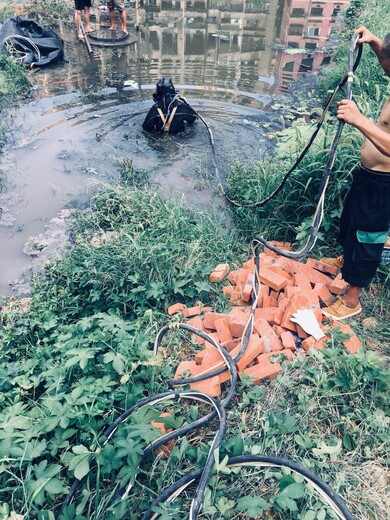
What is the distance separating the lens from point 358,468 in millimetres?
2062

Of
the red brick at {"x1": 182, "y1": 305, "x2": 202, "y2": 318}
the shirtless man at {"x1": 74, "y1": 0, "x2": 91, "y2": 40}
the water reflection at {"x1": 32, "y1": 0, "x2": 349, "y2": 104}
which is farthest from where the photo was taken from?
the shirtless man at {"x1": 74, "y1": 0, "x2": 91, "y2": 40}

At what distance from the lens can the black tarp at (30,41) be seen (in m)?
7.69

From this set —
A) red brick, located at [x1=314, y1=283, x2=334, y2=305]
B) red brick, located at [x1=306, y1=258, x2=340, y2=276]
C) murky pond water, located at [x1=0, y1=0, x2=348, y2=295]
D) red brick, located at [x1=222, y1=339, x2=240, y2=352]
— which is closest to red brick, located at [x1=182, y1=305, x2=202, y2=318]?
red brick, located at [x1=222, y1=339, x2=240, y2=352]

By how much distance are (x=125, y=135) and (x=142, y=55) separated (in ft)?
12.9

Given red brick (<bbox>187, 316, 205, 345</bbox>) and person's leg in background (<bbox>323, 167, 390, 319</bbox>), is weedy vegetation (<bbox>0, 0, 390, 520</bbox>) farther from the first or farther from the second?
person's leg in background (<bbox>323, 167, 390, 319</bbox>)

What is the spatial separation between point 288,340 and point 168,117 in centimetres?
418

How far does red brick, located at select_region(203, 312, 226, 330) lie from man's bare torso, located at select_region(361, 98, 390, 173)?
148 cm

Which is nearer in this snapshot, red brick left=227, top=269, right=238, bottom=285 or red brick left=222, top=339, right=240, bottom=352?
red brick left=222, top=339, right=240, bottom=352

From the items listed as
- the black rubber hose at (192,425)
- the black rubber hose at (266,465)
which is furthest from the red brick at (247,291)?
the black rubber hose at (266,465)

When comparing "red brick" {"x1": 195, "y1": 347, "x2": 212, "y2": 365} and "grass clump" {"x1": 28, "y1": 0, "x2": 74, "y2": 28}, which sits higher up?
"grass clump" {"x1": 28, "y1": 0, "x2": 74, "y2": 28}

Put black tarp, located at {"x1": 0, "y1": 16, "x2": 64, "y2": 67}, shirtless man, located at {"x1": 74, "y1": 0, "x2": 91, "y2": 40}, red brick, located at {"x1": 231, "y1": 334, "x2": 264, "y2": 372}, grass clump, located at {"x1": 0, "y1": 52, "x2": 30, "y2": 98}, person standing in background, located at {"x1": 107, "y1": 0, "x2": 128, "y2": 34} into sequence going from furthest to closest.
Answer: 1. person standing in background, located at {"x1": 107, "y1": 0, "x2": 128, "y2": 34}
2. shirtless man, located at {"x1": 74, "y1": 0, "x2": 91, "y2": 40}
3. black tarp, located at {"x1": 0, "y1": 16, "x2": 64, "y2": 67}
4. grass clump, located at {"x1": 0, "y1": 52, "x2": 30, "y2": 98}
5. red brick, located at {"x1": 231, "y1": 334, "x2": 264, "y2": 372}

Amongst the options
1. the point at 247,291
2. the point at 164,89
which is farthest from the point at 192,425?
the point at 164,89

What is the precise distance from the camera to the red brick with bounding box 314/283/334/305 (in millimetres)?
3102

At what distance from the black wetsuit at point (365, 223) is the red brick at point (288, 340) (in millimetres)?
660
